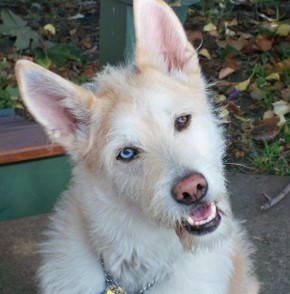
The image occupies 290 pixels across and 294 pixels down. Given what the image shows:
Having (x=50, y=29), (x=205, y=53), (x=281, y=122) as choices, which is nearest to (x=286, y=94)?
(x=281, y=122)

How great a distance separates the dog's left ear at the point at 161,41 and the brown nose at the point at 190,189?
0.76m

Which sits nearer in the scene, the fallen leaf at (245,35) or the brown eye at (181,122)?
the brown eye at (181,122)

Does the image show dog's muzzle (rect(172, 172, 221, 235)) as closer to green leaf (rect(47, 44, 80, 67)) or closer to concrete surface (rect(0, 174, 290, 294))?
concrete surface (rect(0, 174, 290, 294))

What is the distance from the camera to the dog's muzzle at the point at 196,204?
2924 millimetres

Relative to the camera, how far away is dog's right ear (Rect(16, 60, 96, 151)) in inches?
124

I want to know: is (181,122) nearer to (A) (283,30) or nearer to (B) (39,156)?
(B) (39,156)

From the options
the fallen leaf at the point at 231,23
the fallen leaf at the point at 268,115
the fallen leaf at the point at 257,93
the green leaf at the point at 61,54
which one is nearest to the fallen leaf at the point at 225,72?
the fallen leaf at the point at 257,93

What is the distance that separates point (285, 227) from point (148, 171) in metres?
1.99

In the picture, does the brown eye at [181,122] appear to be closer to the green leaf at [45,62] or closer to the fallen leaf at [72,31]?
the green leaf at [45,62]

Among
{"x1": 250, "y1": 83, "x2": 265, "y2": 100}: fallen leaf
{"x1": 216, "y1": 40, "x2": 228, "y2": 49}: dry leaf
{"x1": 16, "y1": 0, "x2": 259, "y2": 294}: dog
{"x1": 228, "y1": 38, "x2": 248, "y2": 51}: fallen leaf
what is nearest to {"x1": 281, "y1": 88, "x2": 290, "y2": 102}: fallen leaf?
{"x1": 250, "y1": 83, "x2": 265, "y2": 100}: fallen leaf

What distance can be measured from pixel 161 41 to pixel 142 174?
0.73m

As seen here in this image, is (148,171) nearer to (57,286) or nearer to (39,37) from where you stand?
(57,286)

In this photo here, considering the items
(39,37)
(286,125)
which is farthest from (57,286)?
(39,37)

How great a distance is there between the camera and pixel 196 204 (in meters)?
3.03
